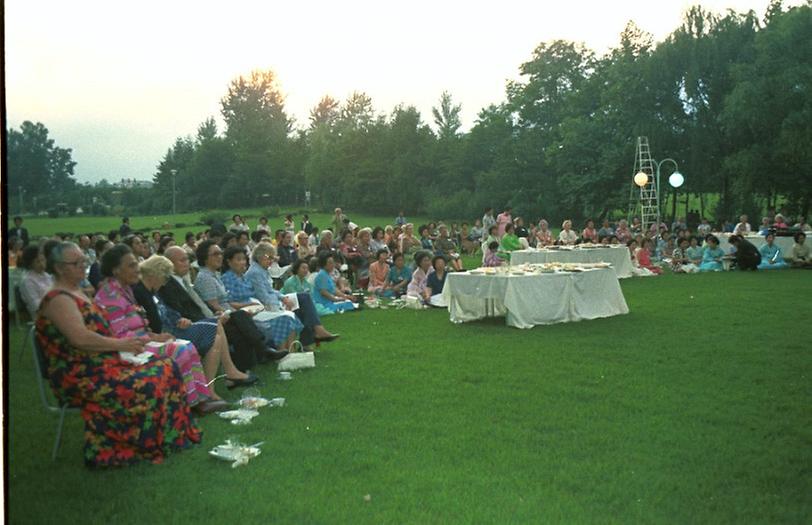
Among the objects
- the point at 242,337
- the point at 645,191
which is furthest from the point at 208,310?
the point at 645,191

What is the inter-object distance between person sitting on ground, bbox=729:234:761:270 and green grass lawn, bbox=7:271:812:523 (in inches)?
409

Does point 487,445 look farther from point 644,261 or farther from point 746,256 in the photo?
point 746,256

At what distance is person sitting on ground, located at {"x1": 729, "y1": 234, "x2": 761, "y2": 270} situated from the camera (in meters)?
18.2

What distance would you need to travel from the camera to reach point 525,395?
6.15 m

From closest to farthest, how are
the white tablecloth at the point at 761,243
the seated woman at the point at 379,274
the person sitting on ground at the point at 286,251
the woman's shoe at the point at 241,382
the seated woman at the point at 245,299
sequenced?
1. the woman's shoe at the point at 241,382
2. the seated woman at the point at 245,299
3. the seated woman at the point at 379,274
4. the person sitting on ground at the point at 286,251
5. the white tablecloth at the point at 761,243

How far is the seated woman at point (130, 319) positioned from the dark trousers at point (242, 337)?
126cm

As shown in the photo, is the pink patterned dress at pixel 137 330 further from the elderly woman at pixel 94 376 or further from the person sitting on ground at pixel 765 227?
the person sitting on ground at pixel 765 227

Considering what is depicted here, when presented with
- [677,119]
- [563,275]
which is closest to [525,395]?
[563,275]

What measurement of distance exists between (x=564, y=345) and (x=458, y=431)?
3.75 meters

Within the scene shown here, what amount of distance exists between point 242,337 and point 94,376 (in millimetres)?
2573

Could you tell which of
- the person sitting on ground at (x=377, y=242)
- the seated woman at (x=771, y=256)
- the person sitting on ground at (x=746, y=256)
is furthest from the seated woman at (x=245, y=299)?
the seated woman at (x=771, y=256)

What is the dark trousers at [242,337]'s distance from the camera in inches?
276

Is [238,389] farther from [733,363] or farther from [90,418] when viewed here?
[733,363]

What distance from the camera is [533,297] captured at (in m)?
10.1
